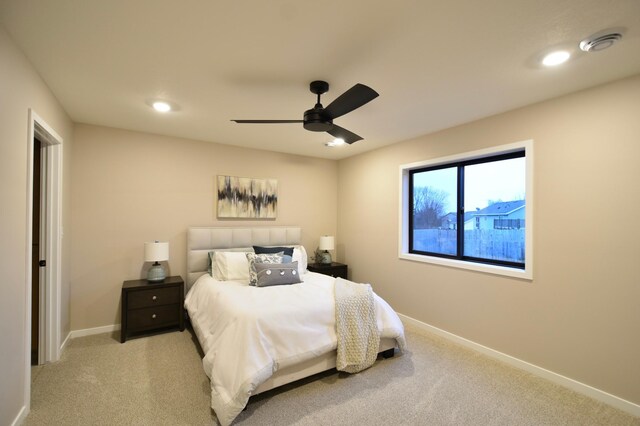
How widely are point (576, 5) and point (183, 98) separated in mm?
2828

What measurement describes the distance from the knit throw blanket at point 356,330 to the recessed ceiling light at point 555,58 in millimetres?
2270

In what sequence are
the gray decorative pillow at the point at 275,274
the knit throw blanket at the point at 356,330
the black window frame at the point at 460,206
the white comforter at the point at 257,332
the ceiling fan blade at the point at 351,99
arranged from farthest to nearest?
the gray decorative pillow at the point at 275,274 → the black window frame at the point at 460,206 → the knit throw blanket at the point at 356,330 → the white comforter at the point at 257,332 → the ceiling fan blade at the point at 351,99

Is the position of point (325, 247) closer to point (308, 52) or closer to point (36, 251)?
point (308, 52)

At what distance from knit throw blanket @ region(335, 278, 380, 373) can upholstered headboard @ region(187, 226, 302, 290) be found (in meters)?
1.94

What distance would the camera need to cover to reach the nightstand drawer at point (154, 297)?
3.30 m

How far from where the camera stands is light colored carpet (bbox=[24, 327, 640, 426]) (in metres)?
2.06

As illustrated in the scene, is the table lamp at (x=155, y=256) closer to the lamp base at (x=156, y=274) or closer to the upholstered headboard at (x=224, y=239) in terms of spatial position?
the lamp base at (x=156, y=274)

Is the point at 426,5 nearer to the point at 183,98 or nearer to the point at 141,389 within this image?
the point at 183,98

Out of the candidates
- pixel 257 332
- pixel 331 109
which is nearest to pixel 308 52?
pixel 331 109

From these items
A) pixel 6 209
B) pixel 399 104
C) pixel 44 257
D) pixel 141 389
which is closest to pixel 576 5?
pixel 399 104

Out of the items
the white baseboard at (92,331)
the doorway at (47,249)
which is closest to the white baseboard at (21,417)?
the doorway at (47,249)

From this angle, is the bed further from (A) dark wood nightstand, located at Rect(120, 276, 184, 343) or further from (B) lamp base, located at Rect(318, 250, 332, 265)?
(B) lamp base, located at Rect(318, 250, 332, 265)

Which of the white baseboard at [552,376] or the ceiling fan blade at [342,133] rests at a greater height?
the ceiling fan blade at [342,133]

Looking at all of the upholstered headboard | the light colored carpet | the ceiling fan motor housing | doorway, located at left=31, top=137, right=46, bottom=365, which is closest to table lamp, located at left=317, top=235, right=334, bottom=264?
the upholstered headboard
